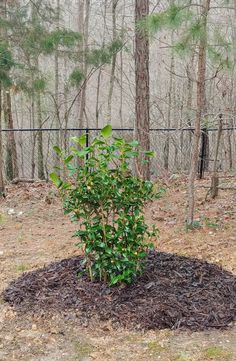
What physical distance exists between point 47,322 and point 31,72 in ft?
18.2

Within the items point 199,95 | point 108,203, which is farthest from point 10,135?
point 108,203

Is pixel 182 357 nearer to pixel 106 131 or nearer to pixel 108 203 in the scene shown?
pixel 108 203

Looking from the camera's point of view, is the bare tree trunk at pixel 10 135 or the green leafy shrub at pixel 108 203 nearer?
the green leafy shrub at pixel 108 203

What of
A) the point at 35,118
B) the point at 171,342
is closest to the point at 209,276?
the point at 171,342

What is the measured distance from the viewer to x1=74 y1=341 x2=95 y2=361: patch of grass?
2.29 metres

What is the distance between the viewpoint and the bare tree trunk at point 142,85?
19.9ft

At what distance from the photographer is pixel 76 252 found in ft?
13.3

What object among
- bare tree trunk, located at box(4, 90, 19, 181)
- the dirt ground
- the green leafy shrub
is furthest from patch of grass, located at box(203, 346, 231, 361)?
bare tree trunk, located at box(4, 90, 19, 181)

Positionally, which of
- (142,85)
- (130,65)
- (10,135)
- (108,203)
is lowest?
(108,203)

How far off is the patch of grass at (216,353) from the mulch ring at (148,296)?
23cm

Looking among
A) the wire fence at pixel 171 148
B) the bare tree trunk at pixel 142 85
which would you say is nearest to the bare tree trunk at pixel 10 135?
the wire fence at pixel 171 148

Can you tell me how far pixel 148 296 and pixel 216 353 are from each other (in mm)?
669

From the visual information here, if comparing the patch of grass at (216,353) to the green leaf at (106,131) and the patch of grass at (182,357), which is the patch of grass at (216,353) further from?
the green leaf at (106,131)

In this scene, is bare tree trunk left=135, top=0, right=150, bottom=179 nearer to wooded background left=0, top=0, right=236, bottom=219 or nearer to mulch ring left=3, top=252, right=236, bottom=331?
wooded background left=0, top=0, right=236, bottom=219
